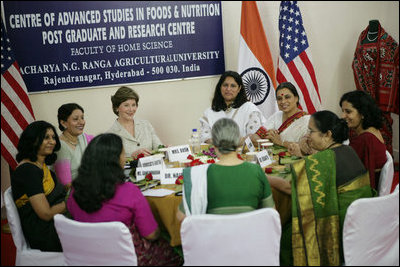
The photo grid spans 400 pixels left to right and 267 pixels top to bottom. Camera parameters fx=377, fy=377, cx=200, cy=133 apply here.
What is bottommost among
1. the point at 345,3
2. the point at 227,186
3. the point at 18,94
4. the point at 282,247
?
the point at 282,247

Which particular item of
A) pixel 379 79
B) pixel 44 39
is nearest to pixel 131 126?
pixel 44 39

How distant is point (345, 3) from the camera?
5.20 meters

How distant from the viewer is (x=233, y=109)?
3.87m

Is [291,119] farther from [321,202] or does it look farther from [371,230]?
[371,230]

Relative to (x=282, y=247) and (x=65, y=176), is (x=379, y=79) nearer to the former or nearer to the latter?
(x=282, y=247)

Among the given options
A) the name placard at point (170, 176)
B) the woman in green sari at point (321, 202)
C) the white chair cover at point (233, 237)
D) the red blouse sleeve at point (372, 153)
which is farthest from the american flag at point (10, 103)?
the red blouse sleeve at point (372, 153)

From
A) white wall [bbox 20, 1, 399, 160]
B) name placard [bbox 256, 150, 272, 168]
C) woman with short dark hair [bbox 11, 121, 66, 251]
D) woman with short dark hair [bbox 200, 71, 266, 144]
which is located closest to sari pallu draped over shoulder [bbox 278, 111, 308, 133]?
woman with short dark hair [bbox 200, 71, 266, 144]

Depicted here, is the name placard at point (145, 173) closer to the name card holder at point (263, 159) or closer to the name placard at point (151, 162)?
the name placard at point (151, 162)

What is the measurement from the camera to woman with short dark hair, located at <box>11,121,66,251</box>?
2.27 m

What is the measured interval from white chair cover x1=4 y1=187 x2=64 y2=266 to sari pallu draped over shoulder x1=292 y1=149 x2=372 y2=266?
4.62ft

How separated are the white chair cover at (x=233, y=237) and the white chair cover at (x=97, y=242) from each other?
0.29m

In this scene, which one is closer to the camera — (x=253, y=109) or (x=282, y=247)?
(x=282, y=247)

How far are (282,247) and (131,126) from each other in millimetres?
2030

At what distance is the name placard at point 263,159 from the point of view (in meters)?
2.63
